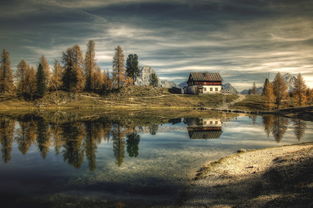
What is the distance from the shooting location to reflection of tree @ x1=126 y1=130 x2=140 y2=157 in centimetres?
2672

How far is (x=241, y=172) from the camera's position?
723 inches

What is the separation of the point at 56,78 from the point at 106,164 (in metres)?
A: 95.4

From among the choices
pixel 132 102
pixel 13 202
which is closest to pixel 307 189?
pixel 13 202

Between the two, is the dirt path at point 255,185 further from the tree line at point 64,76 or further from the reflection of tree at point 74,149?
the tree line at point 64,76

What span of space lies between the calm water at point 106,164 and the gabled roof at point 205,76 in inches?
3804

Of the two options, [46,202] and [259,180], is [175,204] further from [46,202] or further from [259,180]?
[46,202]

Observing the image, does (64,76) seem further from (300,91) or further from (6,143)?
(300,91)

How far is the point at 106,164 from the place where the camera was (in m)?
22.4

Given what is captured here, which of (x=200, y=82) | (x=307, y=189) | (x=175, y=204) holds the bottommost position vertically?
(x=175, y=204)

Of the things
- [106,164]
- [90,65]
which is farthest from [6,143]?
[90,65]

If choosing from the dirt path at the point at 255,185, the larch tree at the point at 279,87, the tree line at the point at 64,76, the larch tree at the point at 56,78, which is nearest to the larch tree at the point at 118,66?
the tree line at the point at 64,76

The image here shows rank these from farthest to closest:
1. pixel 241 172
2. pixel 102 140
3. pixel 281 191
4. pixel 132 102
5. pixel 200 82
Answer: pixel 200 82 < pixel 132 102 < pixel 102 140 < pixel 241 172 < pixel 281 191

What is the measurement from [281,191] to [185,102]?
98208mm

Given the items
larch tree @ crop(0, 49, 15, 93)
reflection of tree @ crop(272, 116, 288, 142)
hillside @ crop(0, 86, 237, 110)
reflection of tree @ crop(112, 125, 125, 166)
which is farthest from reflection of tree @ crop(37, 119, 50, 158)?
larch tree @ crop(0, 49, 15, 93)
